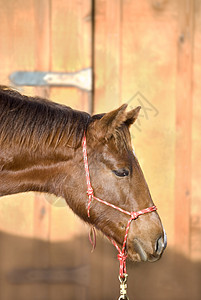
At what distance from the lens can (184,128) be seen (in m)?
3.61

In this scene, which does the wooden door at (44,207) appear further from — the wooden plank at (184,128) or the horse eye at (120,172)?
the horse eye at (120,172)

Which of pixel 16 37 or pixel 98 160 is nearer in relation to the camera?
pixel 98 160

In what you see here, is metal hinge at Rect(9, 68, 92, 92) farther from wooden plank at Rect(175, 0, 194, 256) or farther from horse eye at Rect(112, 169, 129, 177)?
horse eye at Rect(112, 169, 129, 177)

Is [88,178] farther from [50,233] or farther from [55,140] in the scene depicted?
[50,233]

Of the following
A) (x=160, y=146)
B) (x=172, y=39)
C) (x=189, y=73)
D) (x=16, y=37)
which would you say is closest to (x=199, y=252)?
(x=160, y=146)

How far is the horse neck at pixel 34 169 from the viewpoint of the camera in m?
Result: 2.19

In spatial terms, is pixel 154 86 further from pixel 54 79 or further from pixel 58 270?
pixel 58 270

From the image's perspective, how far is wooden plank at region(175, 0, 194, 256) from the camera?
11.8 ft

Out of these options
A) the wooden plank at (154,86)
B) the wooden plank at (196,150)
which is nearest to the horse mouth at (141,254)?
the wooden plank at (154,86)

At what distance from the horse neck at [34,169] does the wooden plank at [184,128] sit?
61.7 inches

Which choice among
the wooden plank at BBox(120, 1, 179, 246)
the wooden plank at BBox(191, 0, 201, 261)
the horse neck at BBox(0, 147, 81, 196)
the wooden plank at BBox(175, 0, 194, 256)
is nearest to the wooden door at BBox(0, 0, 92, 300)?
the wooden plank at BBox(120, 1, 179, 246)

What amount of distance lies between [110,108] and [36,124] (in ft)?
4.68

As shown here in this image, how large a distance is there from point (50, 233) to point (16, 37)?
1.53 metres

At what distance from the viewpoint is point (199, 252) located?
361 centimetres
